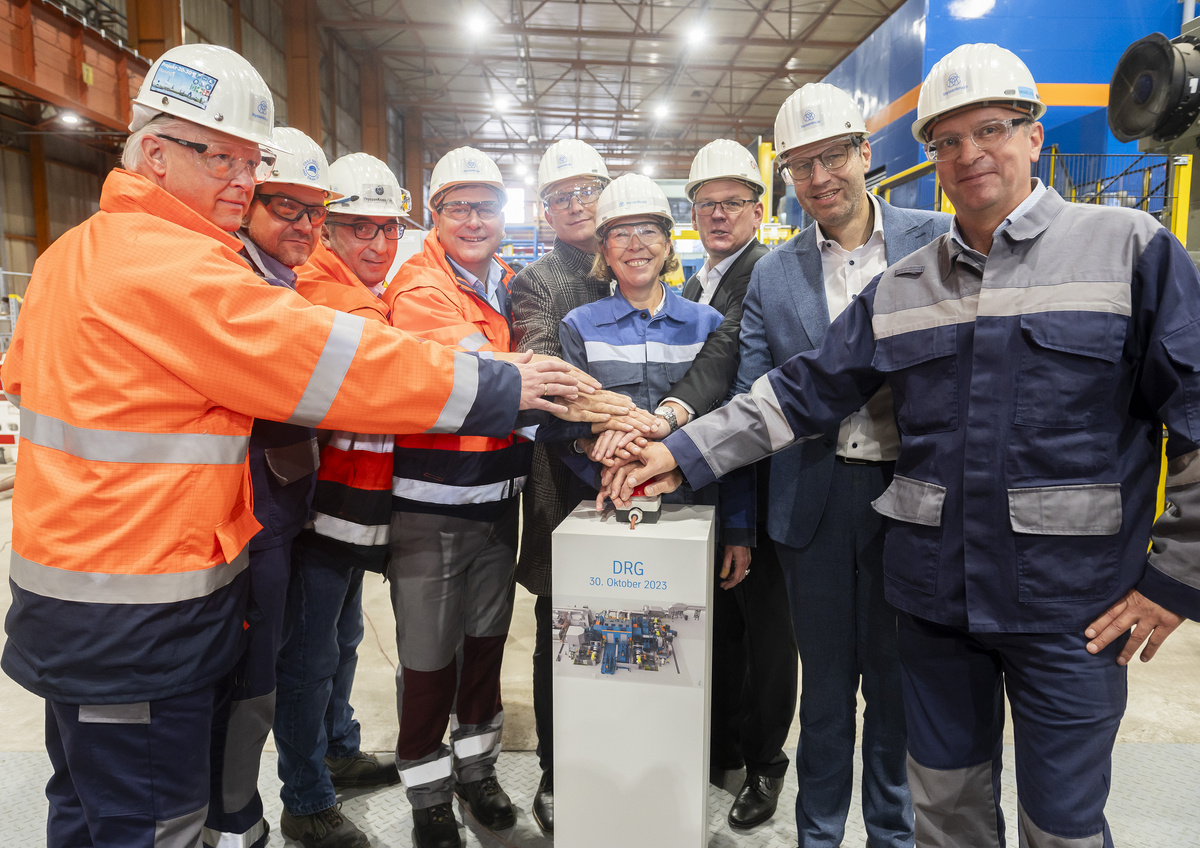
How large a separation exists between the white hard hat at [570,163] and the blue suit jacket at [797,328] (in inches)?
38.2

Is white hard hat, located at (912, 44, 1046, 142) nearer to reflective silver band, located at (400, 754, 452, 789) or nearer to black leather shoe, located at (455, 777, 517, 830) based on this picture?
reflective silver band, located at (400, 754, 452, 789)

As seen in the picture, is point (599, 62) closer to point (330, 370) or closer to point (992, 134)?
point (992, 134)

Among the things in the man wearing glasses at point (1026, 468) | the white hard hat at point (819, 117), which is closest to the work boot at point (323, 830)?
the man wearing glasses at point (1026, 468)

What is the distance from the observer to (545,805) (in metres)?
2.67

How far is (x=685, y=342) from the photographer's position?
2.50 metres

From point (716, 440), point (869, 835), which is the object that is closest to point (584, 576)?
point (716, 440)

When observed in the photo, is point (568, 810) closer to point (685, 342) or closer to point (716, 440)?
point (716, 440)

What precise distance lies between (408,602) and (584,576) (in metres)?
0.77

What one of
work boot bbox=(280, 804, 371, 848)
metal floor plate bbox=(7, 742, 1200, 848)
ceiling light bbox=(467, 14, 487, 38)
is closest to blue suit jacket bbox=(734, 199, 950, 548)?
metal floor plate bbox=(7, 742, 1200, 848)

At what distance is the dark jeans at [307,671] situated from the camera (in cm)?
244

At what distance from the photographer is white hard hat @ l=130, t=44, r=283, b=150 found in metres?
1.66

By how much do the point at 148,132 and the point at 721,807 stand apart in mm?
2854

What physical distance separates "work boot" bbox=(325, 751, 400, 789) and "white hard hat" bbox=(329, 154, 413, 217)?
2.23 meters

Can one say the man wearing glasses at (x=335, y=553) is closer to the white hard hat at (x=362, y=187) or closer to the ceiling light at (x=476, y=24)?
the white hard hat at (x=362, y=187)
